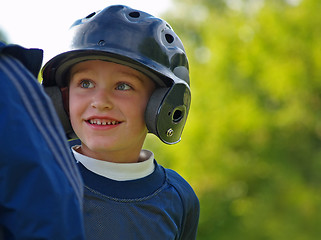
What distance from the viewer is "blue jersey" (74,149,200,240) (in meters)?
2.33

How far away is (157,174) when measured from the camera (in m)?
2.73

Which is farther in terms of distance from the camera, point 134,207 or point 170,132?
point 170,132

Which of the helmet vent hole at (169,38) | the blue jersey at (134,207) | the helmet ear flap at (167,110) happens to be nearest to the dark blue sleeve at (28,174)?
the blue jersey at (134,207)

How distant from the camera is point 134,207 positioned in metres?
2.44

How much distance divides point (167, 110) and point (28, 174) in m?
1.35

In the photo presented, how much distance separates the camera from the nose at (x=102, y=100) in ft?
7.90

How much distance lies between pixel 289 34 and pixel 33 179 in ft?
39.7

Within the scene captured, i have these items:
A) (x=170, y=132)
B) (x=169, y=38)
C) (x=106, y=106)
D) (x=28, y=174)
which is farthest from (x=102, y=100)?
(x=28, y=174)

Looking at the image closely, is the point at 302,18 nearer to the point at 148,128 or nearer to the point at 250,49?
the point at 250,49

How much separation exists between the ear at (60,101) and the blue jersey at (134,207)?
0.34 metres

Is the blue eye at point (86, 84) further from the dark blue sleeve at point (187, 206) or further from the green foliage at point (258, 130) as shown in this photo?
the green foliage at point (258, 130)

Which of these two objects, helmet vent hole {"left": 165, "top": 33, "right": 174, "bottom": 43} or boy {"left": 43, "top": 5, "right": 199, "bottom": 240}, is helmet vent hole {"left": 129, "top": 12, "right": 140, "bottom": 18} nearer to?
boy {"left": 43, "top": 5, "right": 199, "bottom": 240}

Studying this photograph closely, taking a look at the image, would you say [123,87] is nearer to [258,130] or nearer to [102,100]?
[102,100]

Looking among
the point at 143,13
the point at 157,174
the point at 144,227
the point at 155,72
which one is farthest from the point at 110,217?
the point at 143,13
